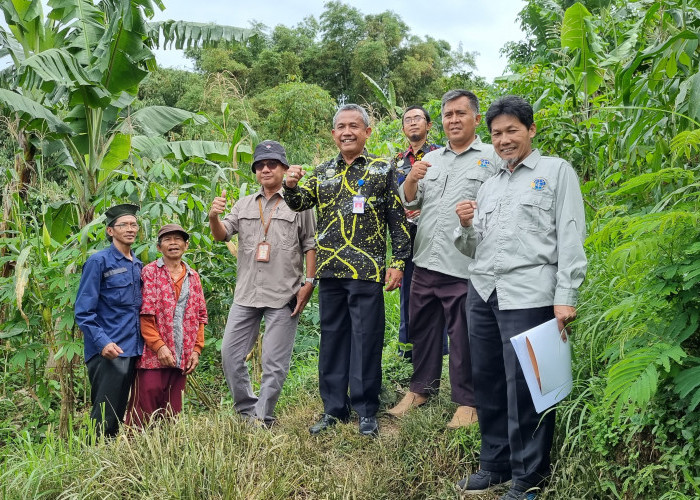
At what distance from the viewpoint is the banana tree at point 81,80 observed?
6309 millimetres

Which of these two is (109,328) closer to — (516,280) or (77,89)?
(516,280)

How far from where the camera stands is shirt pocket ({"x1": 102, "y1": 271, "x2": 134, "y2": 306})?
4133mm

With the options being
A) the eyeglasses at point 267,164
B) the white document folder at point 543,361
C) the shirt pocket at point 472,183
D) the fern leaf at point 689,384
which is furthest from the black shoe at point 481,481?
the eyeglasses at point 267,164

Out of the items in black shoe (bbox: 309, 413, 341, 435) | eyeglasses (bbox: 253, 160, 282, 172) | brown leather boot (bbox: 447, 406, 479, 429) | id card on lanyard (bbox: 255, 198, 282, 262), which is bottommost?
black shoe (bbox: 309, 413, 341, 435)

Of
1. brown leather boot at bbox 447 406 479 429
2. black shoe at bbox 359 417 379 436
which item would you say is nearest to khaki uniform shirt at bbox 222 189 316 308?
black shoe at bbox 359 417 379 436

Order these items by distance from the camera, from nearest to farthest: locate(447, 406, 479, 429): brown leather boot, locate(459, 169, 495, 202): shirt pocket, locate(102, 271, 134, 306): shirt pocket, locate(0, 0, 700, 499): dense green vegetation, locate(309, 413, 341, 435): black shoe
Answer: locate(0, 0, 700, 499): dense green vegetation < locate(447, 406, 479, 429): brown leather boot < locate(459, 169, 495, 202): shirt pocket < locate(309, 413, 341, 435): black shoe < locate(102, 271, 134, 306): shirt pocket

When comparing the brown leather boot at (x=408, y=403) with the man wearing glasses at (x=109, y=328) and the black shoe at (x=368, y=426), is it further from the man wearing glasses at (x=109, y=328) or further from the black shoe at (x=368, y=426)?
the man wearing glasses at (x=109, y=328)

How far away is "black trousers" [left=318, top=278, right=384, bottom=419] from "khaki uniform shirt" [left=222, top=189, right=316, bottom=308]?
306 mm

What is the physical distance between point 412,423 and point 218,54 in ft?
61.1

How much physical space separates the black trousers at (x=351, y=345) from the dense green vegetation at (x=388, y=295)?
0.21m

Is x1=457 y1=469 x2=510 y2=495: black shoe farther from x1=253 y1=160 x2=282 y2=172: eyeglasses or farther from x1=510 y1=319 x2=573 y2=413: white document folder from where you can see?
x1=253 y1=160 x2=282 y2=172: eyeglasses

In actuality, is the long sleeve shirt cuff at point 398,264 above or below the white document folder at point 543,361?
above

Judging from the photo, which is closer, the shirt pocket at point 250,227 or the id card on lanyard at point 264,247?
the id card on lanyard at point 264,247

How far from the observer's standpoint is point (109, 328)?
4105mm
